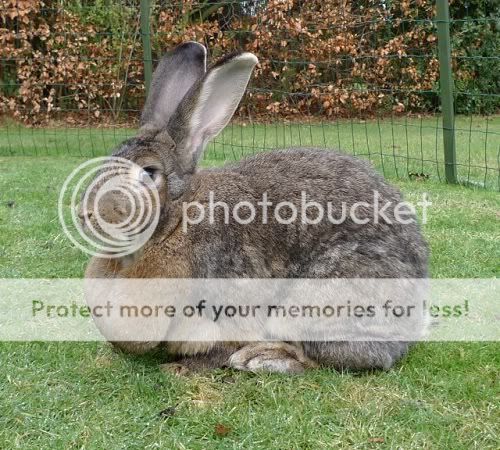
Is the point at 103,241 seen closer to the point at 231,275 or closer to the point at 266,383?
the point at 231,275

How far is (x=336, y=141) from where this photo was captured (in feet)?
25.5

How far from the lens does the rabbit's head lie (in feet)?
6.92

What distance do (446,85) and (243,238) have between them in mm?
4107

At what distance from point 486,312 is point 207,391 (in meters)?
1.25

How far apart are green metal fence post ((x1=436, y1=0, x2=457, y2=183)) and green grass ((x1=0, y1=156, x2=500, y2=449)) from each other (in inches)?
141

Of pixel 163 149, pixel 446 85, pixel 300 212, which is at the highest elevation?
pixel 163 149

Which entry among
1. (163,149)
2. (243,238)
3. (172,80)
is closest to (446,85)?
(172,80)

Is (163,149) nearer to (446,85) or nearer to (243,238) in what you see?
(243,238)

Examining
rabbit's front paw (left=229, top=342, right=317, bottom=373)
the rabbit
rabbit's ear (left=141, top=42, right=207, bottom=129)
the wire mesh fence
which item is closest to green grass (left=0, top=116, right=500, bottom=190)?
the wire mesh fence

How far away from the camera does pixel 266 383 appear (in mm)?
2162

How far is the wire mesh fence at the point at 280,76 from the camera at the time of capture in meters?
7.23

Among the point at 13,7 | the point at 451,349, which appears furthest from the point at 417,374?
the point at 13,7

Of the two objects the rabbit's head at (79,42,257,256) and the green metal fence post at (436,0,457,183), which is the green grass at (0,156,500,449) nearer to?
the rabbit's head at (79,42,257,256)

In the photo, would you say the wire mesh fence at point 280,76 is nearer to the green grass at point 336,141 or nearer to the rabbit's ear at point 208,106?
the green grass at point 336,141
